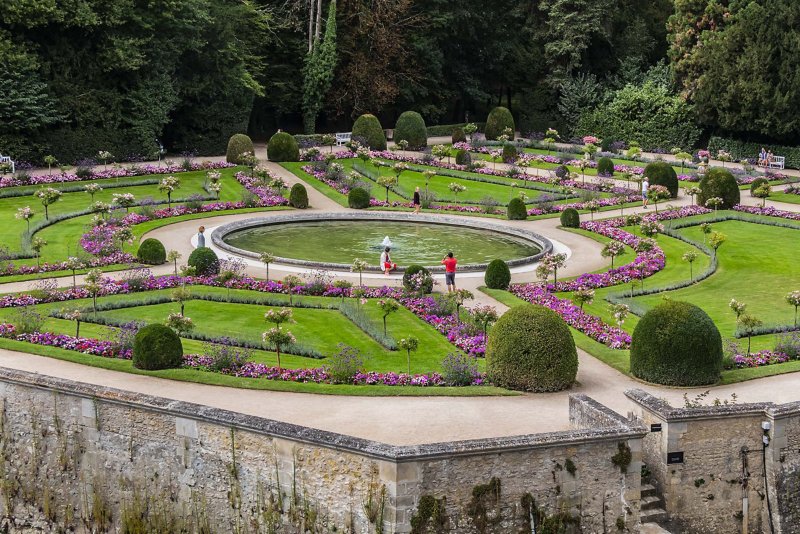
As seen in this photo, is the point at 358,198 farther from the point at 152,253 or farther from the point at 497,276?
the point at 497,276

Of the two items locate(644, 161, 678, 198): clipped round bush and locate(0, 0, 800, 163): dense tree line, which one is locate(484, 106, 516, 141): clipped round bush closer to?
locate(0, 0, 800, 163): dense tree line

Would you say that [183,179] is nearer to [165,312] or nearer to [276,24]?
[276,24]

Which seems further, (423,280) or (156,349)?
(423,280)

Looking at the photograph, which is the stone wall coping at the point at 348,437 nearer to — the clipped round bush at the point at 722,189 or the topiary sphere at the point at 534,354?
the topiary sphere at the point at 534,354

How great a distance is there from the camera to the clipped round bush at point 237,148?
5516 centimetres

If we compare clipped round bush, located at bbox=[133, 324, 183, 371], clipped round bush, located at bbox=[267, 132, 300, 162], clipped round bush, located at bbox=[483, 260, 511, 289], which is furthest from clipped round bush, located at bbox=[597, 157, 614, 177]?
clipped round bush, located at bbox=[133, 324, 183, 371]

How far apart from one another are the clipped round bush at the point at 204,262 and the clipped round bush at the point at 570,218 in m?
15.1

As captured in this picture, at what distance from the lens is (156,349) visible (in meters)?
23.5

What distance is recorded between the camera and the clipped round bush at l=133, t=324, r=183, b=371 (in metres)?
23.5

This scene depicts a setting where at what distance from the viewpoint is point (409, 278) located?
3111 centimetres

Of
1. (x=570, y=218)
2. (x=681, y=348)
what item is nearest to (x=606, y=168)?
(x=570, y=218)

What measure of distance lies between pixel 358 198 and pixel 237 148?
1173 centimetres

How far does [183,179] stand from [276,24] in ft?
58.1

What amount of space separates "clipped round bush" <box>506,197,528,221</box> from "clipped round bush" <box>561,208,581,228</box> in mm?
1928
